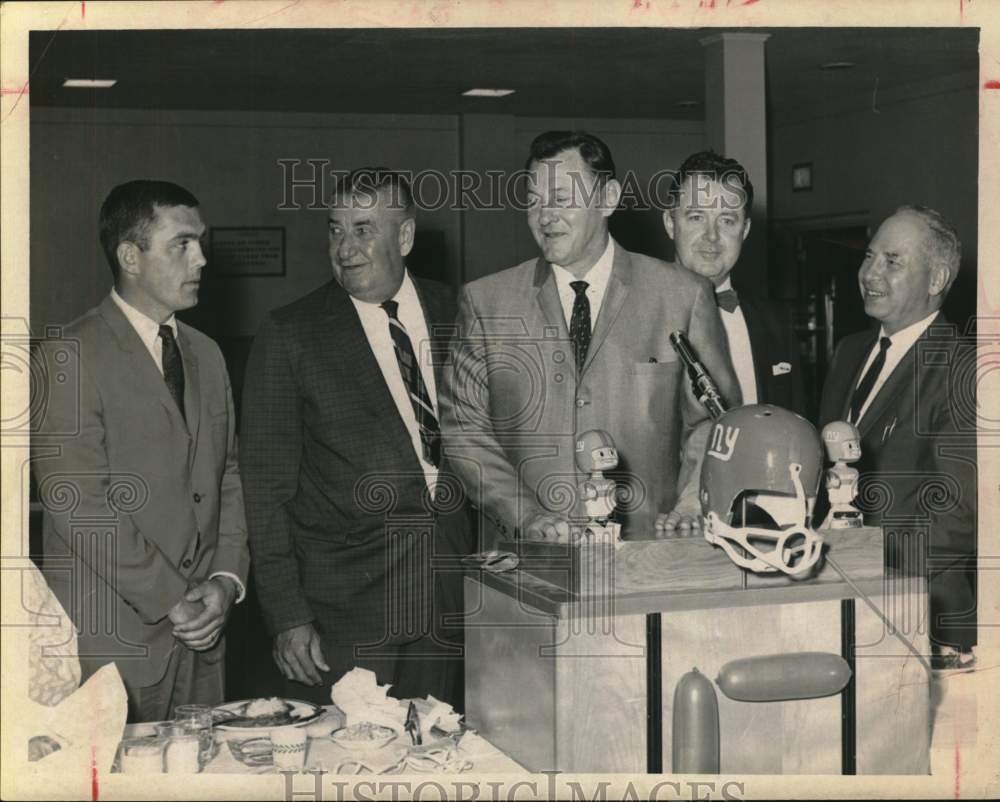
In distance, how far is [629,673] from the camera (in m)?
2.86

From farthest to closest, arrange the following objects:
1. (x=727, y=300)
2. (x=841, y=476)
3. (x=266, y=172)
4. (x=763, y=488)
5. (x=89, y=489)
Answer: (x=266, y=172), (x=727, y=300), (x=89, y=489), (x=841, y=476), (x=763, y=488)

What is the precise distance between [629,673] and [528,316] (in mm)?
1394

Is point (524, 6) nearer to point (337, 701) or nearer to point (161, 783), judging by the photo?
point (337, 701)

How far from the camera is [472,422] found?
4031mm

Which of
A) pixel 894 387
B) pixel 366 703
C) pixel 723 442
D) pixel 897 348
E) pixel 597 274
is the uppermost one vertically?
pixel 597 274

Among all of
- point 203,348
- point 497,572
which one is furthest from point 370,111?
point 497,572

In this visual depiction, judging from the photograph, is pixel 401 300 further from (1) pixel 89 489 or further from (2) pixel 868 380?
(2) pixel 868 380

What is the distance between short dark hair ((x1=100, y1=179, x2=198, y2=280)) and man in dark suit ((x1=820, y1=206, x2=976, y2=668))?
221cm

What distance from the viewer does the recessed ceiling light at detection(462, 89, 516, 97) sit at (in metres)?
6.56

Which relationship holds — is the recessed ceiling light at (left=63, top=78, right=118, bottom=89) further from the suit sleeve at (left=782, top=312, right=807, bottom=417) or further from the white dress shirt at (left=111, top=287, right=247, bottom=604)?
the suit sleeve at (left=782, top=312, right=807, bottom=417)

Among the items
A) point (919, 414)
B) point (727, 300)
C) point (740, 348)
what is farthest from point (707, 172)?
point (919, 414)

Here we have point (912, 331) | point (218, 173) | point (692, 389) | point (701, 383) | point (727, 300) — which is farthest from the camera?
point (218, 173)

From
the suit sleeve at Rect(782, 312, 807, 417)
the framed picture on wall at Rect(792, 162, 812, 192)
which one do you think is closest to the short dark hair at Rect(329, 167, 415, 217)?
the suit sleeve at Rect(782, 312, 807, 417)

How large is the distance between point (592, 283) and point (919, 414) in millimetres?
1121
